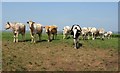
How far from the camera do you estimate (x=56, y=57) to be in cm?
2273

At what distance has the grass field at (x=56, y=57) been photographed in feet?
66.0

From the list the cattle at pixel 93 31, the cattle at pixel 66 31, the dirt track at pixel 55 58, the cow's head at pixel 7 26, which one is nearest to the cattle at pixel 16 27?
the cow's head at pixel 7 26

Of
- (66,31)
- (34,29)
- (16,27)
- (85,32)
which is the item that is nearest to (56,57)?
(34,29)

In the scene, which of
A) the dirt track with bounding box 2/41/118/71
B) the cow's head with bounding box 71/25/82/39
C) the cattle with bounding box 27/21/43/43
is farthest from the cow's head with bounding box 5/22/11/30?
the cow's head with bounding box 71/25/82/39

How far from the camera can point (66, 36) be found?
3778cm

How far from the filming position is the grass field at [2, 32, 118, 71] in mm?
20109

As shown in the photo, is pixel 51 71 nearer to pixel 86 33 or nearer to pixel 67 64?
pixel 67 64

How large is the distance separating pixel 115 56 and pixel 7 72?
32.9 feet

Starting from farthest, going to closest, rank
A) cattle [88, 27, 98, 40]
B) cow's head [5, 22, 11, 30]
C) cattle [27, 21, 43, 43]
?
cattle [88, 27, 98, 40] < cow's head [5, 22, 11, 30] < cattle [27, 21, 43, 43]

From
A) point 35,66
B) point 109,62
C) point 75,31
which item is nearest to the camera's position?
point 35,66

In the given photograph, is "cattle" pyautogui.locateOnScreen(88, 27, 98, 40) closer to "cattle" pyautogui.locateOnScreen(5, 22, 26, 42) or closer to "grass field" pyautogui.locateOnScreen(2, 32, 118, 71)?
"grass field" pyautogui.locateOnScreen(2, 32, 118, 71)

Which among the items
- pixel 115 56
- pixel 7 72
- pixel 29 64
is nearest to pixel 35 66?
pixel 29 64

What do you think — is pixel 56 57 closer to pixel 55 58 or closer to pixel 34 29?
pixel 55 58

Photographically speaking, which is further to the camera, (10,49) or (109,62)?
(10,49)
